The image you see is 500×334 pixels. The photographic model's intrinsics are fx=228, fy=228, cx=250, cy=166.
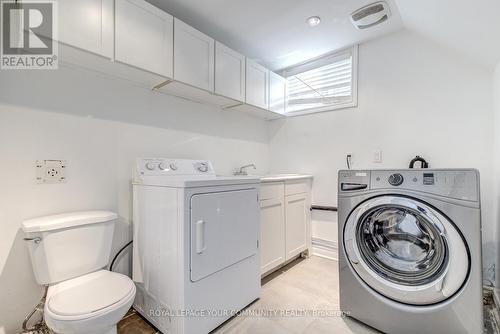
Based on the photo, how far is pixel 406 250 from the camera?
137 cm

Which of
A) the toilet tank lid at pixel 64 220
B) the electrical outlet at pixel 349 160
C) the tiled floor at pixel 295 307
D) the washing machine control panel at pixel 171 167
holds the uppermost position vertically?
the electrical outlet at pixel 349 160

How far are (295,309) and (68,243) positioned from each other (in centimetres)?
155

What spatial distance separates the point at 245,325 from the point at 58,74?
6.74 feet

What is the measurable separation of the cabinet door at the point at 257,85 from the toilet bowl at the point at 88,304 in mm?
1856

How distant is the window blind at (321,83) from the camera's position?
8.24 ft

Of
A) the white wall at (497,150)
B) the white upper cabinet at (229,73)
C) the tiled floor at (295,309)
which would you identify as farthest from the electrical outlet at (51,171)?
the white wall at (497,150)

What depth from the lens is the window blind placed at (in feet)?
Result: 8.24

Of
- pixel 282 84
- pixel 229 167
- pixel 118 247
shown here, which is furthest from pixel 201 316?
pixel 282 84

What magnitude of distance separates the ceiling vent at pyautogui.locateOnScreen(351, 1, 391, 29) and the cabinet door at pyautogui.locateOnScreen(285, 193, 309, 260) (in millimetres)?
1695

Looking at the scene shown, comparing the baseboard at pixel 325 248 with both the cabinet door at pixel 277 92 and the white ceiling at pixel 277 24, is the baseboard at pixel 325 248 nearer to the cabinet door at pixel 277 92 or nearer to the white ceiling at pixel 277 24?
the cabinet door at pixel 277 92

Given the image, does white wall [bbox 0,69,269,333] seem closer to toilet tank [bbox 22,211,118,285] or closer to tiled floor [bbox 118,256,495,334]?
toilet tank [bbox 22,211,118,285]

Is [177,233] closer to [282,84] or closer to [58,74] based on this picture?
[58,74]

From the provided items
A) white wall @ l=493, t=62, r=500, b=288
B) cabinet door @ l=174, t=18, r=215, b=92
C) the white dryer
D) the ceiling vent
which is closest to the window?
the ceiling vent
